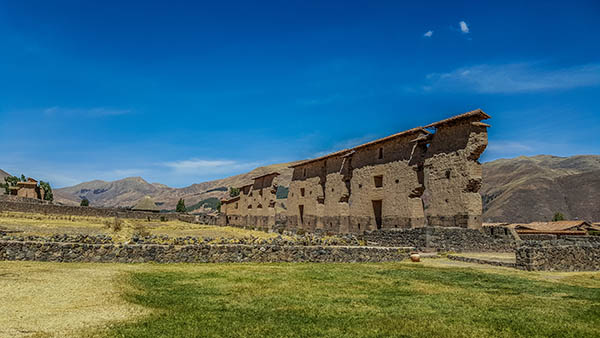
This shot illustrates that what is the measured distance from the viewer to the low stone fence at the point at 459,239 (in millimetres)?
22516

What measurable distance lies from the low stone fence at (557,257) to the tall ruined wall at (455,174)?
8414mm

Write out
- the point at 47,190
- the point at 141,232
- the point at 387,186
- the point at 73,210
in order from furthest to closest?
the point at 47,190 → the point at 73,210 → the point at 387,186 → the point at 141,232

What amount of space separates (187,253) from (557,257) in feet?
47.5

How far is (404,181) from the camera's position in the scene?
94.6 ft

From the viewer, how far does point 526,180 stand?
109125 millimetres

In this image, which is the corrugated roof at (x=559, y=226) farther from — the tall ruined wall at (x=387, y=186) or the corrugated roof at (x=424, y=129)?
the corrugated roof at (x=424, y=129)

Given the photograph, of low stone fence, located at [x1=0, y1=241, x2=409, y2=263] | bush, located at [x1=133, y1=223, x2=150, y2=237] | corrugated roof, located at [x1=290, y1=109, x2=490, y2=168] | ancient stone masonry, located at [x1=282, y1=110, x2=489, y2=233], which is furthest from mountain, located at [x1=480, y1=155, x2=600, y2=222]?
low stone fence, located at [x1=0, y1=241, x2=409, y2=263]

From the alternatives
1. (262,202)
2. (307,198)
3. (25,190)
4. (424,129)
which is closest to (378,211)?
(424,129)

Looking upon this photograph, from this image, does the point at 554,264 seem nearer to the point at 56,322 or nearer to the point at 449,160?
the point at 449,160

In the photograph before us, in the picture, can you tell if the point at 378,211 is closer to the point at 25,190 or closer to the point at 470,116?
the point at 470,116

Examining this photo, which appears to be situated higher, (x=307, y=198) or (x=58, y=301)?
(x=307, y=198)

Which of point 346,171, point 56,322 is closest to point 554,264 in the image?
point 56,322

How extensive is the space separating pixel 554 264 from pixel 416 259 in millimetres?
5303

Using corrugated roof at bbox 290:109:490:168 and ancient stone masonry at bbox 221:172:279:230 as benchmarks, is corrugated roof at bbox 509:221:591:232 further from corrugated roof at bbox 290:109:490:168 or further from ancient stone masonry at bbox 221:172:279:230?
ancient stone masonry at bbox 221:172:279:230
